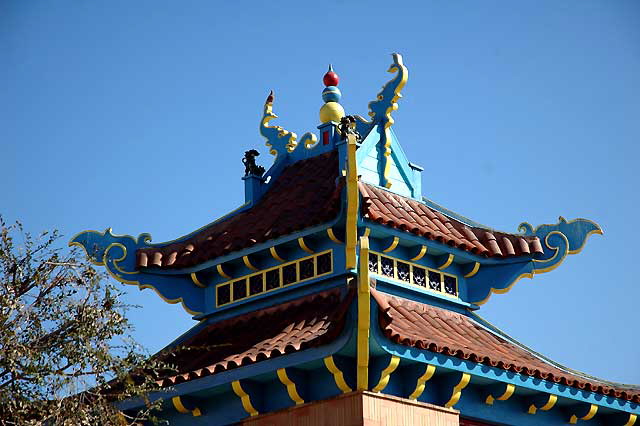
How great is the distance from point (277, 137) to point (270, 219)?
228 cm

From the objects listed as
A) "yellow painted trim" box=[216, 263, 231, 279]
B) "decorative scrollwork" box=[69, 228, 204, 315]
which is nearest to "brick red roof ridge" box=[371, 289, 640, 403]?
"yellow painted trim" box=[216, 263, 231, 279]

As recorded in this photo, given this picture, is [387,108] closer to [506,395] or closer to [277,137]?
[277,137]

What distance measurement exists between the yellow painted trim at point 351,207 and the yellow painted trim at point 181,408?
2646 mm

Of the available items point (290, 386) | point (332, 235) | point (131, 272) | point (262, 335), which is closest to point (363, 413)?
point (290, 386)

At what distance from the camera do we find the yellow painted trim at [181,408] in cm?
1446

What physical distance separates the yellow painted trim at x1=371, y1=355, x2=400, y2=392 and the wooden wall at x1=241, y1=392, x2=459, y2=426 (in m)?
0.12

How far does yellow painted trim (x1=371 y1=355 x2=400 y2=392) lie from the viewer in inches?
510

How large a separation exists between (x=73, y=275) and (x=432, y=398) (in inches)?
172

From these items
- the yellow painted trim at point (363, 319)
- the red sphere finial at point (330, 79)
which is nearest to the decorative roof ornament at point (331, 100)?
the red sphere finial at point (330, 79)

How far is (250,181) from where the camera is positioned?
17.3 meters

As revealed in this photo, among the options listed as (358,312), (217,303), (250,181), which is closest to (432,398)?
(358,312)

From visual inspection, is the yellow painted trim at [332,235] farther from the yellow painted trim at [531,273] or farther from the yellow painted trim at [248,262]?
the yellow painted trim at [531,273]

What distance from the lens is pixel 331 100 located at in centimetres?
1739

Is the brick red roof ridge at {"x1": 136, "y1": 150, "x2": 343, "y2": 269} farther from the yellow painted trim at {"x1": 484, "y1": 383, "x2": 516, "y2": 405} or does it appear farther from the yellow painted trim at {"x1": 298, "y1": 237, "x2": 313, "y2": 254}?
the yellow painted trim at {"x1": 484, "y1": 383, "x2": 516, "y2": 405}
